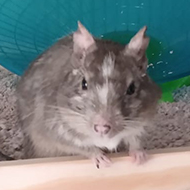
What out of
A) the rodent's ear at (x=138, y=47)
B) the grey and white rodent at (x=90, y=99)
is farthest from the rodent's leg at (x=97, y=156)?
the rodent's ear at (x=138, y=47)

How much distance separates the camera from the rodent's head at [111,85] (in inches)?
48.3

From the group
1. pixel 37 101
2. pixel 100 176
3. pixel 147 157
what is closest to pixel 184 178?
pixel 147 157

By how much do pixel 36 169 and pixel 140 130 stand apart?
30 cm

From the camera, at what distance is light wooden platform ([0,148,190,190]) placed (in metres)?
1.34

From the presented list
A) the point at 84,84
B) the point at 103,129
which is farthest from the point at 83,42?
the point at 103,129

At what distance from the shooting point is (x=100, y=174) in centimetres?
138

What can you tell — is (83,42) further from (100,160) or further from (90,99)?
(100,160)

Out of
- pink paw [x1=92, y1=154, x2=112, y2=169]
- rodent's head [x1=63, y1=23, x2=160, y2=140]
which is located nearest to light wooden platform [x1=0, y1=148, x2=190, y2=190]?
pink paw [x1=92, y1=154, x2=112, y2=169]

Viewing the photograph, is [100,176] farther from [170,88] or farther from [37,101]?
[170,88]

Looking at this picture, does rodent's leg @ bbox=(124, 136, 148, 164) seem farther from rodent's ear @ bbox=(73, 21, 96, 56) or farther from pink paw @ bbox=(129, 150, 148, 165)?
rodent's ear @ bbox=(73, 21, 96, 56)

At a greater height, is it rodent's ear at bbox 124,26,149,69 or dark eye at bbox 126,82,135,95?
rodent's ear at bbox 124,26,149,69

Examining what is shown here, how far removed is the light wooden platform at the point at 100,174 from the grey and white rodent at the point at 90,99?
0.04m

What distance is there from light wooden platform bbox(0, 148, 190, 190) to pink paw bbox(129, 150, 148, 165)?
0.6 inches

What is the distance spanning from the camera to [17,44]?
5.57ft
